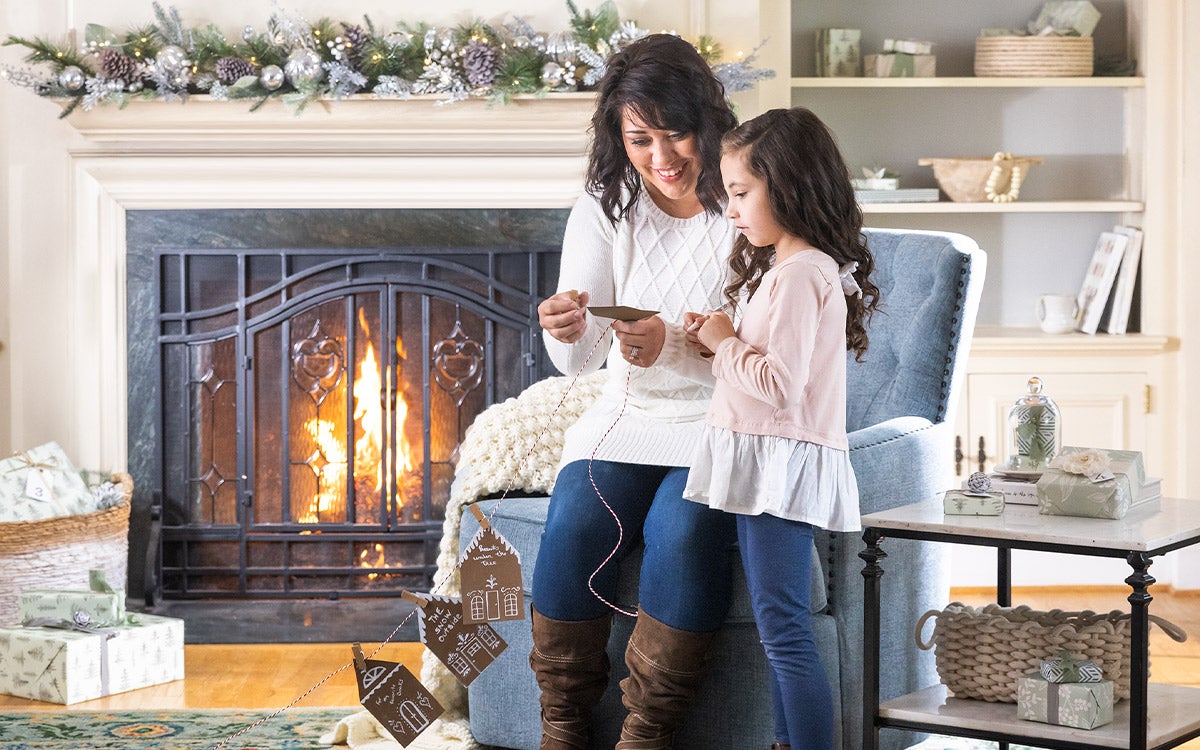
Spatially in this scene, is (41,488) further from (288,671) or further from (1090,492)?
(1090,492)

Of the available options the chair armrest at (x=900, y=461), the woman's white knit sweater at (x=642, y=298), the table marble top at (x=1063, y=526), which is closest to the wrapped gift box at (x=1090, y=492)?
the table marble top at (x=1063, y=526)

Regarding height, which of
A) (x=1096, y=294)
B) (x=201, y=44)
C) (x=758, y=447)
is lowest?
(x=758, y=447)

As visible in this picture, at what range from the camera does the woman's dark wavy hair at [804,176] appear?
195cm

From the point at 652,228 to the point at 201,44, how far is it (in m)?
Result: 1.50

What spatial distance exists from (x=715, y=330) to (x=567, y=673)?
1.88 feet

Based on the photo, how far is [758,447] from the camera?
1.96 metres

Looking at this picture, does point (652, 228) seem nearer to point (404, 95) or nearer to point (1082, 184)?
point (404, 95)

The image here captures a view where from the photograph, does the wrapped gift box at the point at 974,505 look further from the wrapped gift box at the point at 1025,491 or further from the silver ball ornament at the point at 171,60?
the silver ball ornament at the point at 171,60

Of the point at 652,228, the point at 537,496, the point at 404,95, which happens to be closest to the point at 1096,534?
the point at 652,228

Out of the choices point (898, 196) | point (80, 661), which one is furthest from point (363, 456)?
point (898, 196)

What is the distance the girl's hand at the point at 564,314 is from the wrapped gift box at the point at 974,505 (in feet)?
1.98

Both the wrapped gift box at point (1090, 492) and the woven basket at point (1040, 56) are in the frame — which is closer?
the wrapped gift box at point (1090, 492)

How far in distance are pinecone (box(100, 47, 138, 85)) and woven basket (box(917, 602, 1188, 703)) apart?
217 cm

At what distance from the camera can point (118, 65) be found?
3.24 m
